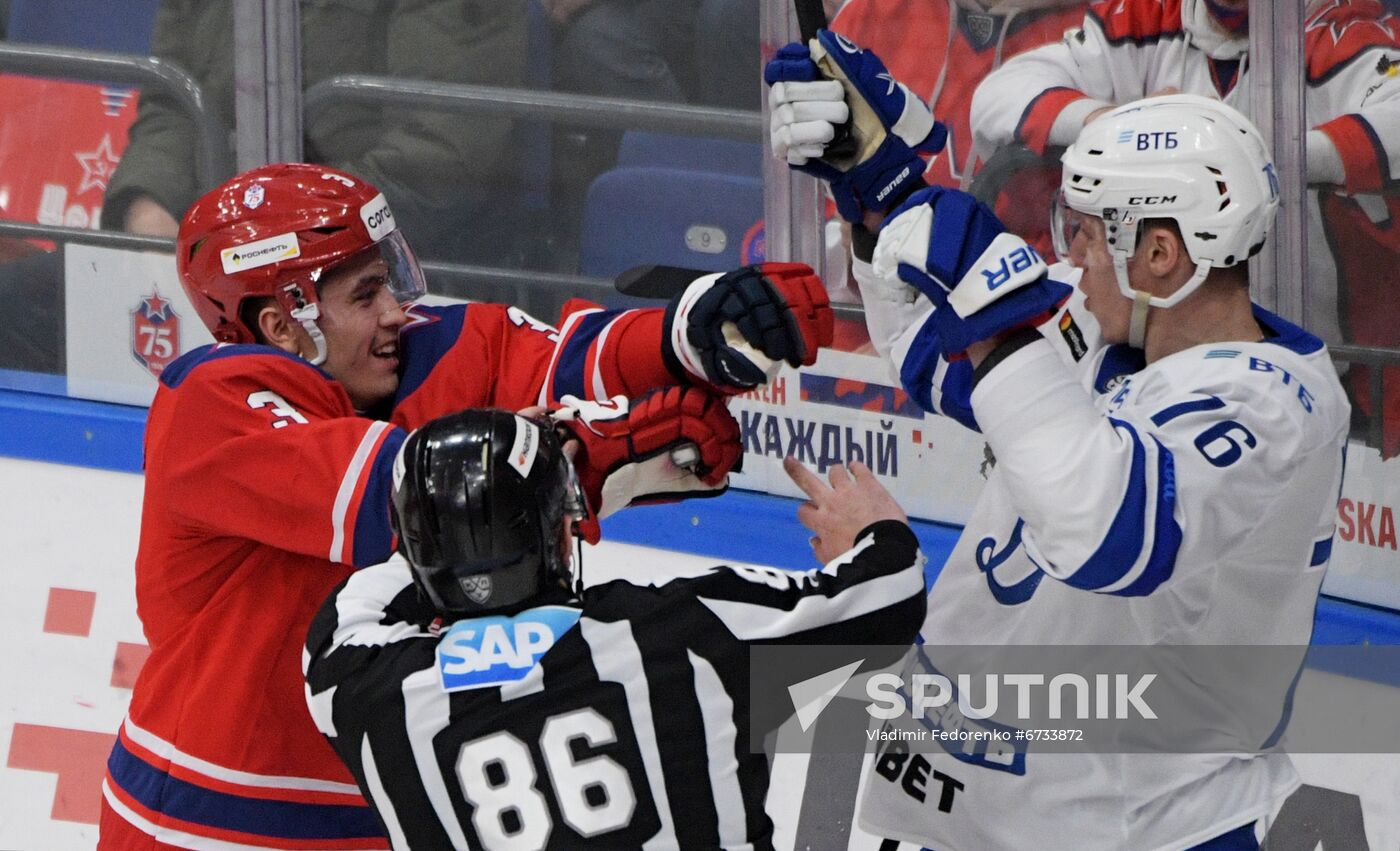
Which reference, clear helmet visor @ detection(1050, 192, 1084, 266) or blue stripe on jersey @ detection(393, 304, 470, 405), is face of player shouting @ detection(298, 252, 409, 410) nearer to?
blue stripe on jersey @ detection(393, 304, 470, 405)

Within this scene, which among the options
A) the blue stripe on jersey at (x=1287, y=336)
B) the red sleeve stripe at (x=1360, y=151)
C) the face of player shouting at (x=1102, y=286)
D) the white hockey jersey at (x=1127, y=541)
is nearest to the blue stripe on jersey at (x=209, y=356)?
the white hockey jersey at (x=1127, y=541)

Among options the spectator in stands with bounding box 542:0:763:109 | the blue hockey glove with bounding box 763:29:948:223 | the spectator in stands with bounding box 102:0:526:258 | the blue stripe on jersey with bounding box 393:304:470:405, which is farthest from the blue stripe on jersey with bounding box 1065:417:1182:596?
the spectator in stands with bounding box 102:0:526:258

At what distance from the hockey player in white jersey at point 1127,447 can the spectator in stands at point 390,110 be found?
139 cm

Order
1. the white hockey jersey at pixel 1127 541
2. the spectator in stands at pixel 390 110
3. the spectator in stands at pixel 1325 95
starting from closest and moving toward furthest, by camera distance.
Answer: the white hockey jersey at pixel 1127 541
the spectator in stands at pixel 1325 95
the spectator in stands at pixel 390 110

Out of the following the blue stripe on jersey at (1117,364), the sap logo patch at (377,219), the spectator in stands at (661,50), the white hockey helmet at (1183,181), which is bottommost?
the blue stripe on jersey at (1117,364)

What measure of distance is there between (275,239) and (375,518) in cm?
41

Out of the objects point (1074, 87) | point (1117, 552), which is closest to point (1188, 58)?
point (1074, 87)

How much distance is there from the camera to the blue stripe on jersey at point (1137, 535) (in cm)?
162

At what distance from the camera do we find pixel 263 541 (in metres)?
1.93

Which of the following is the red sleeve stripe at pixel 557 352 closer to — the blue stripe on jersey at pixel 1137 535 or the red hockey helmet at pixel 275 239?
the red hockey helmet at pixel 275 239

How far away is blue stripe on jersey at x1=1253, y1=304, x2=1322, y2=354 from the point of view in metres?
1.85

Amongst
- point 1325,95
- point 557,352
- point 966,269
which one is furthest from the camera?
point 1325,95

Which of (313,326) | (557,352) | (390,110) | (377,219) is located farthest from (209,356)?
(390,110)

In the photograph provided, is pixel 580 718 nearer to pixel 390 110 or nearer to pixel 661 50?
pixel 661 50
